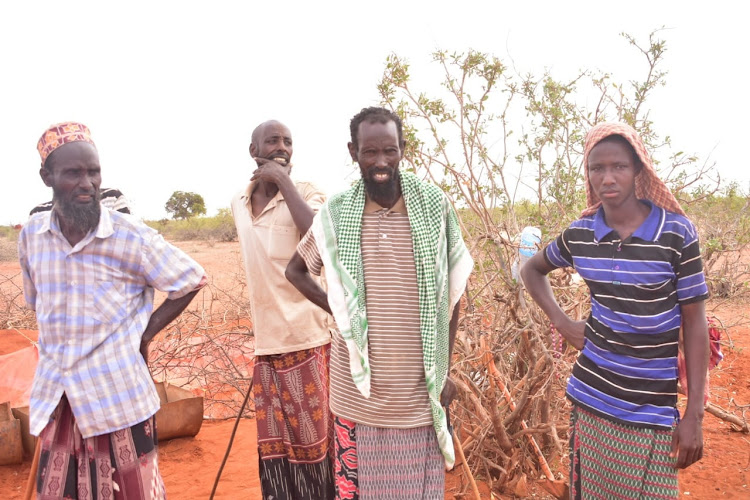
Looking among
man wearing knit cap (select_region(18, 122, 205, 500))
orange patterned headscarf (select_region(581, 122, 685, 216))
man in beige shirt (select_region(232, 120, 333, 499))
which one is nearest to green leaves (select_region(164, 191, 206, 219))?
man in beige shirt (select_region(232, 120, 333, 499))

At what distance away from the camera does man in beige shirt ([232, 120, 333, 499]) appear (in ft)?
9.23

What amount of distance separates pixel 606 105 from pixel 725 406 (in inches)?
131

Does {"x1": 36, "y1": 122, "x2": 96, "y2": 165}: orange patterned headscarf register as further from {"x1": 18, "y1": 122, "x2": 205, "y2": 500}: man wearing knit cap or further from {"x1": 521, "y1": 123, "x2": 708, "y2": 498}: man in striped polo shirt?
{"x1": 521, "y1": 123, "x2": 708, "y2": 498}: man in striped polo shirt

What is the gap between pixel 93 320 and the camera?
2119mm

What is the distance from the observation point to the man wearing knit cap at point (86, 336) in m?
2.11

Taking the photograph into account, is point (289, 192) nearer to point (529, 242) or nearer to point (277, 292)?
point (277, 292)

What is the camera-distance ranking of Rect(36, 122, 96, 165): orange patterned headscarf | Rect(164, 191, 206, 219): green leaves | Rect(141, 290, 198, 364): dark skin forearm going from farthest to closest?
Rect(164, 191, 206, 219): green leaves, Rect(141, 290, 198, 364): dark skin forearm, Rect(36, 122, 96, 165): orange patterned headscarf

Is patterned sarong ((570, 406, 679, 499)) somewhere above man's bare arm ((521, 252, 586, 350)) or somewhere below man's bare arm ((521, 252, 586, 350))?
below

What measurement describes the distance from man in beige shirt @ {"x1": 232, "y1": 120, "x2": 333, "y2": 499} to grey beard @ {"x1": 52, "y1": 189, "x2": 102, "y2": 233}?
82 cm

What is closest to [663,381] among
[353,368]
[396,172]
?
[353,368]

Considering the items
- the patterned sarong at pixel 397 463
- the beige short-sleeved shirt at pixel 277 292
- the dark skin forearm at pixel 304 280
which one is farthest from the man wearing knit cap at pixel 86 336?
the patterned sarong at pixel 397 463

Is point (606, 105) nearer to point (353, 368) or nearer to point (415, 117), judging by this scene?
point (415, 117)

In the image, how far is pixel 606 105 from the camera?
3693 millimetres

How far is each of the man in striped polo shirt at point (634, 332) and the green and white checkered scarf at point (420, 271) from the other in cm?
48
